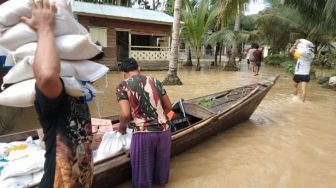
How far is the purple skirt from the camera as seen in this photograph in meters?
3.33

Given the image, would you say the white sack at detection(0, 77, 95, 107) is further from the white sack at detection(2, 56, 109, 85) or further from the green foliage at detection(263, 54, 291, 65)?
the green foliage at detection(263, 54, 291, 65)

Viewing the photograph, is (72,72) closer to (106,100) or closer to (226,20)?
(106,100)

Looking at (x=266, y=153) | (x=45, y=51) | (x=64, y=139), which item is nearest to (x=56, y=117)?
(x=64, y=139)

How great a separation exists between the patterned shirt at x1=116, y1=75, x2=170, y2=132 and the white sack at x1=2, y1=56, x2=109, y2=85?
4.25 feet

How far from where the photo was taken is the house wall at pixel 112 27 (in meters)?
15.4

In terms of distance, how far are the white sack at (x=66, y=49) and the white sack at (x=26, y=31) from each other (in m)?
0.03

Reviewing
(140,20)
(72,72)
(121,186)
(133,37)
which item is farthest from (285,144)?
(133,37)

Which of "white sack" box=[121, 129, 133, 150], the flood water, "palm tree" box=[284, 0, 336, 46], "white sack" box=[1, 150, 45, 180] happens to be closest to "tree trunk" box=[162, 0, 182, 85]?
the flood water

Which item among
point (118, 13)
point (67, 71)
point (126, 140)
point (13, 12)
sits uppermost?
point (118, 13)

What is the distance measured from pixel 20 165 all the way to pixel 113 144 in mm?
1059

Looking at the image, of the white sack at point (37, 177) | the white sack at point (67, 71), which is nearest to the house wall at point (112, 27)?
the white sack at point (37, 177)

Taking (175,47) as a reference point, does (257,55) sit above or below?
below

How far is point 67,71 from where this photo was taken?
1.73 m

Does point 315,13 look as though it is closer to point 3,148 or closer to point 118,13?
point 118,13
